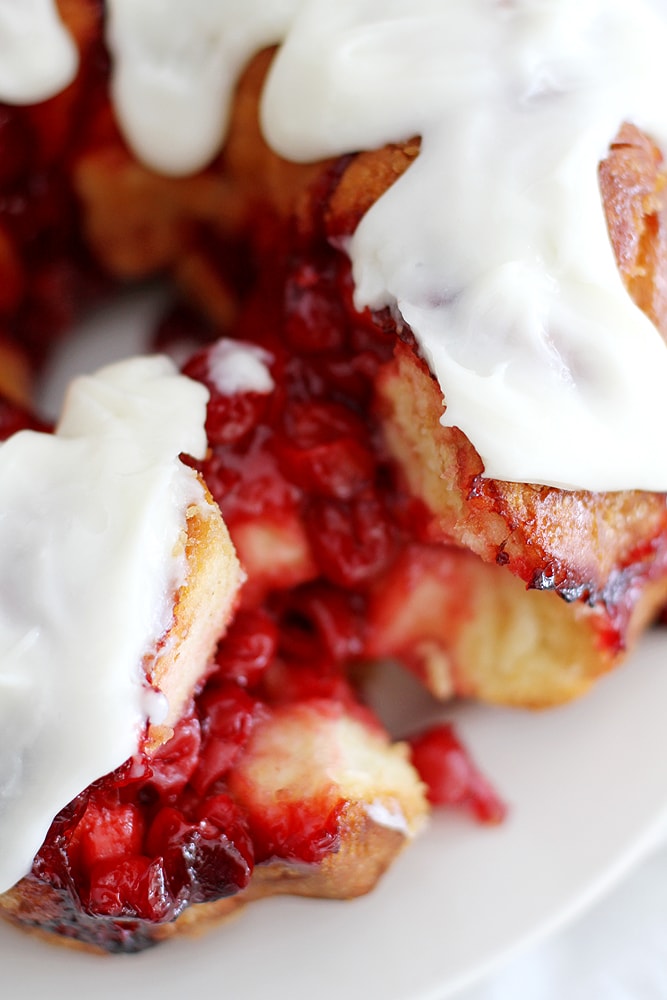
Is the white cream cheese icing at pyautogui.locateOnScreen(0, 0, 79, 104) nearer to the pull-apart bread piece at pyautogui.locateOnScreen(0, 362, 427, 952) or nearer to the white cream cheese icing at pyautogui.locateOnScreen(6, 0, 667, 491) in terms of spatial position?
the white cream cheese icing at pyautogui.locateOnScreen(6, 0, 667, 491)

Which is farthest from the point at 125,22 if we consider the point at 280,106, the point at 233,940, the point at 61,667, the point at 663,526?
the point at 233,940

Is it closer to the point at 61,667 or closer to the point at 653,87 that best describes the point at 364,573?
the point at 61,667

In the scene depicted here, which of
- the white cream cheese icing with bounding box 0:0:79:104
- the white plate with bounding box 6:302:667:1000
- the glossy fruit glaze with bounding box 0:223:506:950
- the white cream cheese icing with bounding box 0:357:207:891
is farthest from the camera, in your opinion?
the white cream cheese icing with bounding box 0:0:79:104

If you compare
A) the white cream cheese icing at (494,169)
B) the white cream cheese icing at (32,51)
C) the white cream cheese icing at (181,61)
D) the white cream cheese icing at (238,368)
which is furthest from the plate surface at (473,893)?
the white cream cheese icing at (32,51)

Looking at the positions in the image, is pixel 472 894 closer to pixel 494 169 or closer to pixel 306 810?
pixel 306 810

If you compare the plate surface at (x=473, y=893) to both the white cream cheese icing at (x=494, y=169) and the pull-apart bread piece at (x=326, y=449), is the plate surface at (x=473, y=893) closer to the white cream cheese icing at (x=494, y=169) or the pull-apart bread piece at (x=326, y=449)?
the pull-apart bread piece at (x=326, y=449)

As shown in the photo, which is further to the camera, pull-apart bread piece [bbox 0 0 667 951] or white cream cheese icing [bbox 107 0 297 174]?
white cream cheese icing [bbox 107 0 297 174]

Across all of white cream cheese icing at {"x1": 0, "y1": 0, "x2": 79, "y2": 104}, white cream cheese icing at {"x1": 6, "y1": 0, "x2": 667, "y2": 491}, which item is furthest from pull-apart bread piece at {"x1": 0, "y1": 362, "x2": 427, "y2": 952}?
white cream cheese icing at {"x1": 0, "y1": 0, "x2": 79, "y2": 104}

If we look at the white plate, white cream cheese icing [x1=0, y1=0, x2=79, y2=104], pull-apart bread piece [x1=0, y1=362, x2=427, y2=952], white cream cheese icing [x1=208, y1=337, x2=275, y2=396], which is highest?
white cream cheese icing [x1=0, y1=0, x2=79, y2=104]
